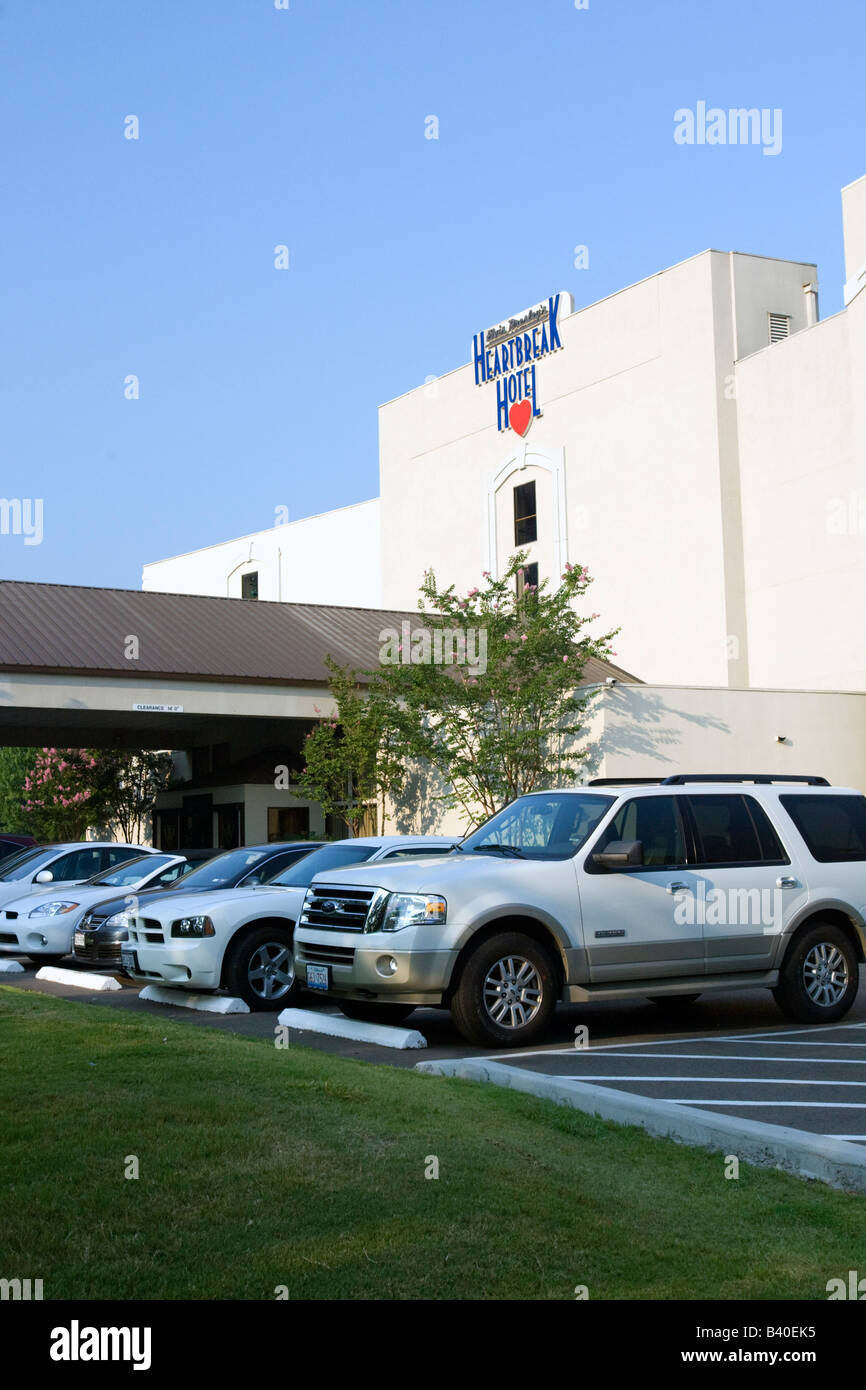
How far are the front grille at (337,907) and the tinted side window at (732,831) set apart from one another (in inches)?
114

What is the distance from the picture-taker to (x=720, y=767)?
2802 cm

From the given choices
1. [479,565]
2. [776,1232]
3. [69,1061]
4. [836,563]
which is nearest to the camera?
[776,1232]

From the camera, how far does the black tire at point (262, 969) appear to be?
13.1 metres

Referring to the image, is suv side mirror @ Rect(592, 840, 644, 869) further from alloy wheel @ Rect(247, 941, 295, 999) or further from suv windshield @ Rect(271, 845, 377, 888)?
alloy wheel @ Rect(247, 941, 295, 999)

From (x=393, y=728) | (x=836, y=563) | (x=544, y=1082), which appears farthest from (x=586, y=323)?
(x=544, y=1082)

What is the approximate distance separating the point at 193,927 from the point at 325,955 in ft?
8.16

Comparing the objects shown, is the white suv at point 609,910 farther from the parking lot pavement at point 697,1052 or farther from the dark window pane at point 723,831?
the parking lot pavement at point 697,1052

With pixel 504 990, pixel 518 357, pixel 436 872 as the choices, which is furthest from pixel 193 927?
pixel 518 357

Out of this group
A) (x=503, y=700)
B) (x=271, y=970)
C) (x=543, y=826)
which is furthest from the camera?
(x=503, y=700)

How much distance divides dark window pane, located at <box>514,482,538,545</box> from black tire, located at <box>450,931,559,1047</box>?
30282mm

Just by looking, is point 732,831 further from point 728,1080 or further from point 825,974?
point 728,1080

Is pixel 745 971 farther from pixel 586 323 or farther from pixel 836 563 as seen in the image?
pixel 586 323

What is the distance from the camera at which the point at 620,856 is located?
10883 mm

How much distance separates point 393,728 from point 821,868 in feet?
56.1
